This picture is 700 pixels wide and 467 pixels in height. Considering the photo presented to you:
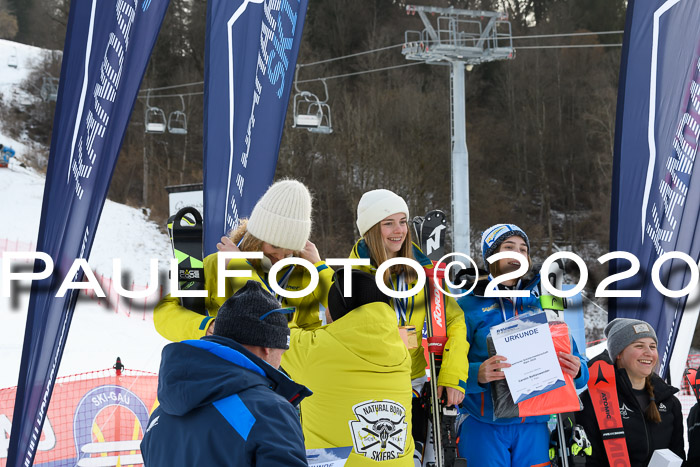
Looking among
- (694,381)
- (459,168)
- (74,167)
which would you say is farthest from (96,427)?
(459,168)

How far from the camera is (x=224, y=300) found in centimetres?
315

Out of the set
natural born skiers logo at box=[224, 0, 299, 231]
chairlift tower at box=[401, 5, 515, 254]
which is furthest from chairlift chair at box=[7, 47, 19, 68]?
natural born skiers logo at box=[224, 0, 299, 231]

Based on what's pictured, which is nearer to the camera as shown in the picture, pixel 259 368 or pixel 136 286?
pixel 259 368

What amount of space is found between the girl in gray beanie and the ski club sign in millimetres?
3385

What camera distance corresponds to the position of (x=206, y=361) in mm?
1824

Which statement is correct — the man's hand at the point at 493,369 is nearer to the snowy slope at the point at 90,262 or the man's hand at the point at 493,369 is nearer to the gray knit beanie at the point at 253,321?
the gray knit beanie at the point at 253,321

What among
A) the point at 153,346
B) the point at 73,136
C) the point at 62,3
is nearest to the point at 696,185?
the point at 73,136

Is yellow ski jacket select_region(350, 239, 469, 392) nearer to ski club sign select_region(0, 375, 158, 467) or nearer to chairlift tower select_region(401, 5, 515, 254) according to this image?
ski club sign select_region(0, 375, 158, 467)

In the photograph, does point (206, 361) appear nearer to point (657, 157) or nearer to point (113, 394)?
point (657, 157)

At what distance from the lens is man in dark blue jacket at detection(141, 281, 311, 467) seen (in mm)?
1746

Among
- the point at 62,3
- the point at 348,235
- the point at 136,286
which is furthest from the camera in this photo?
the point at 62,3

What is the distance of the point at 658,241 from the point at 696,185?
435mm

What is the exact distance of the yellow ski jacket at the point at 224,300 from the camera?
9.85ft

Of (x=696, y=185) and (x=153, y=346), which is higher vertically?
(x=696, y=185)
